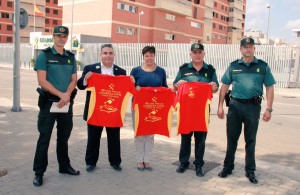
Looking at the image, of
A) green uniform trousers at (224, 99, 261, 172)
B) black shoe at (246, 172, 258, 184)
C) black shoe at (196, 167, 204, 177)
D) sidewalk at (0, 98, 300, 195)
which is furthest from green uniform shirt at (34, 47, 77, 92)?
black shoe at (246, 172, 258, 184)

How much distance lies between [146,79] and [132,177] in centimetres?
151

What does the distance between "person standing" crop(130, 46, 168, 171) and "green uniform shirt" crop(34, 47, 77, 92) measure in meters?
1.04

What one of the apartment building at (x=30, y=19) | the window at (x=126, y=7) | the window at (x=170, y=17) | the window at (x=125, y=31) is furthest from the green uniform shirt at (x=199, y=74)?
the apartment building at (x=30, y=19)

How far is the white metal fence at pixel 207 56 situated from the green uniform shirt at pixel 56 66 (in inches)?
890

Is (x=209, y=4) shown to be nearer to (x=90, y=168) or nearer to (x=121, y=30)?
(x=121, y=30)

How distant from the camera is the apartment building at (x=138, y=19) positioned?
48.2 metres

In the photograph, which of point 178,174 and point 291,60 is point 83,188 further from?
point 291,60

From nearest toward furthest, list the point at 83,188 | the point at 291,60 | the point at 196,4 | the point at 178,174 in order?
the point at 83,188, the point at 178,174, the point at 291,60, the point at 196,4

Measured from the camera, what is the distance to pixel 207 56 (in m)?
28.5

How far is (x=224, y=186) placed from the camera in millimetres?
4734

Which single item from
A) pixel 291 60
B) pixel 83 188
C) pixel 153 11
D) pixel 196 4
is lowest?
pixel 83 188

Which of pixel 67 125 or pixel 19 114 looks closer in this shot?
pixel 67 125

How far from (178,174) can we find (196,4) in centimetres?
6912

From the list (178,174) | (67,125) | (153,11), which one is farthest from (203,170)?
(153,11)
